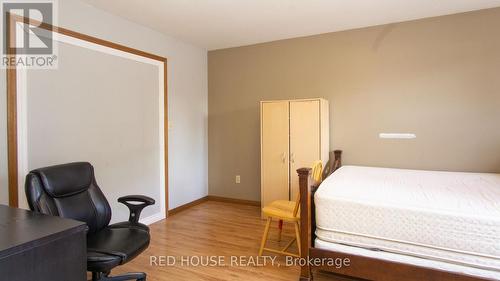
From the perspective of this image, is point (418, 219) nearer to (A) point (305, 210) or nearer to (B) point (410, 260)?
(B) point (410, 260)

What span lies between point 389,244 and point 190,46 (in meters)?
3.65

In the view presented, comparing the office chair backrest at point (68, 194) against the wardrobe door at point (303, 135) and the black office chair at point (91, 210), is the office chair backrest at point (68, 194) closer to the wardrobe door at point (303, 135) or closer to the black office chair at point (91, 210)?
the black office chair at point (91, 210)

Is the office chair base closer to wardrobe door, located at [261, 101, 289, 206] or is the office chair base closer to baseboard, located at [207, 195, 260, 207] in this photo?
wardrobe door, located at [261, 101, 289, 206]

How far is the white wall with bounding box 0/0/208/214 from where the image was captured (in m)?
2.99

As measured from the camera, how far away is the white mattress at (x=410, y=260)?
1.72m

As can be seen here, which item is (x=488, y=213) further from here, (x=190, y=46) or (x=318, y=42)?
(x=190, y=46)

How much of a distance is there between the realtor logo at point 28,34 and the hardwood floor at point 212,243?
6.38 feet

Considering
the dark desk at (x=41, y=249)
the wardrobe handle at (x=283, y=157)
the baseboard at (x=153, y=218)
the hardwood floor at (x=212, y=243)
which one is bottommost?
the hardwood floor at (x=212, y=243)

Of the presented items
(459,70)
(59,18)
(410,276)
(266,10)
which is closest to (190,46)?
(266,10)

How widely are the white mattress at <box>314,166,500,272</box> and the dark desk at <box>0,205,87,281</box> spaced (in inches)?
62.0

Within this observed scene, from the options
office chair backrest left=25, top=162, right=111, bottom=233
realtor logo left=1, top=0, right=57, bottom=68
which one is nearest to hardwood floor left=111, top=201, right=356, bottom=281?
office chair backrest left=25, top=162, right=111, bottom=233

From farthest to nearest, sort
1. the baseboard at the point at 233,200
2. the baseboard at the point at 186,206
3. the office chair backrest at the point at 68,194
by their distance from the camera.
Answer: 1. the baseboard at the point at 233,200
2. the baseboard at the point at 186,206
3. the office chair backrest at the point at 68,194

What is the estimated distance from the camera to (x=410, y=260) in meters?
1.87

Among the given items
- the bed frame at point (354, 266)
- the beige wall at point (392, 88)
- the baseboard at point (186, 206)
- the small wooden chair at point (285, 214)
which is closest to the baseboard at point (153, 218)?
the baseboard at point (186, 206)
